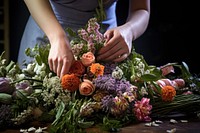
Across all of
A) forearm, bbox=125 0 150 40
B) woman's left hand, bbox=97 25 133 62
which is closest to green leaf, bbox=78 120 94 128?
woman's left hand, bbox=97 25 133 62

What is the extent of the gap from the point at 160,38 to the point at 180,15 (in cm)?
17

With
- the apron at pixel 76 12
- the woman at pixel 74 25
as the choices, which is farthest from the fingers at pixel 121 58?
the apron at pixel 76 12

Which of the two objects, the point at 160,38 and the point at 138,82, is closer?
the point at 138,82

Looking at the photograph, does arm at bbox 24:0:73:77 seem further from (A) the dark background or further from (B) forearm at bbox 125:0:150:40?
(A) the dark background

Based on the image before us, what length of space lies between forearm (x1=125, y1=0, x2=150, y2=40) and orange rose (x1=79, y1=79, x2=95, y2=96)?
0.77ft

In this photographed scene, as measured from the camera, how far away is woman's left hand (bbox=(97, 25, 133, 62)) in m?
0.92

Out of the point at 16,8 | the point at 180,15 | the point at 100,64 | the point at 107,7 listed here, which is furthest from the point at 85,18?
the point at 16,8

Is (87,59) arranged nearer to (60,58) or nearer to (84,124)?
(60,58)

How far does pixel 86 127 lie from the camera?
0.78 m

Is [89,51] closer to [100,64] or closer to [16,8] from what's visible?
[100,64]

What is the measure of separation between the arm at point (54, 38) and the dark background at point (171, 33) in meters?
1.16

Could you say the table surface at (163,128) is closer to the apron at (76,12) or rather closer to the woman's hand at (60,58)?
the woman's hand at (60,58)

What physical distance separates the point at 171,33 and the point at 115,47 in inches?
46.4

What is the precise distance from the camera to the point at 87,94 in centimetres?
84
